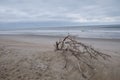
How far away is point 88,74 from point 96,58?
4.54 ft

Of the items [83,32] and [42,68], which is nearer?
[42,68]

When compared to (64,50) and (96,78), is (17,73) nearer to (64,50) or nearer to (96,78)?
(64,50)

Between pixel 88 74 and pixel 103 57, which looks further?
pixel 103 57

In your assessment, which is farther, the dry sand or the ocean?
the ocean

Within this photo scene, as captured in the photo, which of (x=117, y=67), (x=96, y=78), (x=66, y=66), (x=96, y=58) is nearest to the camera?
(x=96, y=78)

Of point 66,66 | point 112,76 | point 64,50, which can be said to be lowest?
point 112,76

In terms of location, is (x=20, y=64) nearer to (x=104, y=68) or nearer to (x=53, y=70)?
(x=53, y=70)

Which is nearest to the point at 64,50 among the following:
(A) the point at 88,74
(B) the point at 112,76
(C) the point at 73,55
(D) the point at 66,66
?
(C) the point at 73,55

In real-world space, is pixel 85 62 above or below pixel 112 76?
above

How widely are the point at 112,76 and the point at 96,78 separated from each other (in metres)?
0.68

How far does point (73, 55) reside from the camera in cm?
614

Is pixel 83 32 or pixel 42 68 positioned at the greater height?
pixel 83 32

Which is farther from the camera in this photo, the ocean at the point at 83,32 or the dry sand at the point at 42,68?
the ocean at the point at 83,32

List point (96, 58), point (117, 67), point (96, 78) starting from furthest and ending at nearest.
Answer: point (96, 58)
point (117, 67)
point (96, 78)
